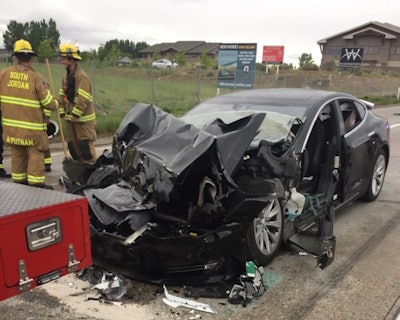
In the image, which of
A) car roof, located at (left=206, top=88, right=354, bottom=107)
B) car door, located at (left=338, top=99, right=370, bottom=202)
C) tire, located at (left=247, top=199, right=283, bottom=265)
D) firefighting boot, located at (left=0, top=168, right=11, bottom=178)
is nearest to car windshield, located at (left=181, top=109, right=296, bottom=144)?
car roof, located at (left=206, top=88, right=354, bottom=107)

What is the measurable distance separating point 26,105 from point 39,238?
3.37m

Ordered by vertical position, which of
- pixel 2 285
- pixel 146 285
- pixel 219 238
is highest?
pixel 2 285

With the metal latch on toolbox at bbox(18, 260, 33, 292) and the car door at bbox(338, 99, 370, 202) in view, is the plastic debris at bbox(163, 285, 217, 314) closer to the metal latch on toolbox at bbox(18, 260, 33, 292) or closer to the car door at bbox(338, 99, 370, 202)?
the metal latch on toolbox at bbox(18, 260, 33, 292)

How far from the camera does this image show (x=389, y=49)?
74.9 meters

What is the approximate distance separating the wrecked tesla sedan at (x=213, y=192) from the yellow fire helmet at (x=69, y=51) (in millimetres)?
2175

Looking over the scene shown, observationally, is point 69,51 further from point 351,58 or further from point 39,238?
point 351,58

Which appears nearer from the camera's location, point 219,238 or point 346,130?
point 219,238

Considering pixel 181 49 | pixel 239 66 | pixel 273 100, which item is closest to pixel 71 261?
pixel 273 100

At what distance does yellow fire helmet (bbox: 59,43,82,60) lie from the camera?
6.11m

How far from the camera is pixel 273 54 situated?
2025 inches

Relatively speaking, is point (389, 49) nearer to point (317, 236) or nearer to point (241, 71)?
point (241, 71)

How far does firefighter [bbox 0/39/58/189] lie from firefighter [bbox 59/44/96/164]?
40.4 inches

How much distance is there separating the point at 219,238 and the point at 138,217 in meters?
0.61

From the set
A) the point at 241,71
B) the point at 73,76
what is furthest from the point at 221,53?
the point at 73,76
